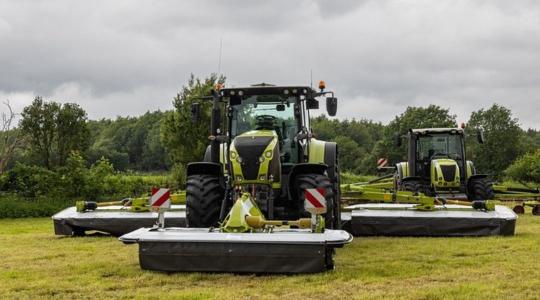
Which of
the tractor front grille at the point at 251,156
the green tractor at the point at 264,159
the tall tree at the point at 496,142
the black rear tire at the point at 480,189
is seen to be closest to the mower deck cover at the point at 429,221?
the green tractor at the point at 264,159

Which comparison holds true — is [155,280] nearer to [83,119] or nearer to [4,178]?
[4,178]

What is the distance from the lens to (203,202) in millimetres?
8484

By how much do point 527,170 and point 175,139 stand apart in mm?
24618

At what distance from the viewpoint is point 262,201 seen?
26.7 ft

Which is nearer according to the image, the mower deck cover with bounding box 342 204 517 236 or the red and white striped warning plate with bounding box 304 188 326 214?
the red and white striped warning plate with bounding box 304 188 326 214

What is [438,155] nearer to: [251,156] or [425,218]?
[425,218]

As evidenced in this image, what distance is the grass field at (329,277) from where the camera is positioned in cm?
564

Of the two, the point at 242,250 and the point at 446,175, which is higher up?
the point at 446,175

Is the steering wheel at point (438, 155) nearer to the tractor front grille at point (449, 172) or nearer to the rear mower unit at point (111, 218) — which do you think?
the tractor front grille at point (449, 172)

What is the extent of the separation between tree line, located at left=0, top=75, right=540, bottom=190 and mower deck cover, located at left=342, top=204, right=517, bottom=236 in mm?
1654

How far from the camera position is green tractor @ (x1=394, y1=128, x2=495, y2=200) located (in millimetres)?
14844

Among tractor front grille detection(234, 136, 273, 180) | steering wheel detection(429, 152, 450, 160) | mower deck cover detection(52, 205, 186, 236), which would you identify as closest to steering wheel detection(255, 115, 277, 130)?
tractor front grille detection(234, 136, 273, 180)

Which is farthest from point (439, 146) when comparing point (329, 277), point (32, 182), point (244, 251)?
point (32, 182)

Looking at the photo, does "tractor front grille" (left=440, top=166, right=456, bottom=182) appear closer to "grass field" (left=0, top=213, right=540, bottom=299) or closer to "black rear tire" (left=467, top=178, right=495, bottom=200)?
"black rear tire" (left=467, top=178, right=495, bottom=200)
